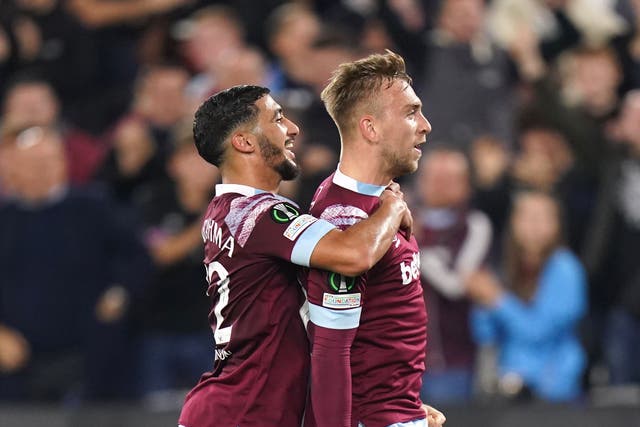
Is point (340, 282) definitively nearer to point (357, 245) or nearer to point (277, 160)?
point (357, 245)

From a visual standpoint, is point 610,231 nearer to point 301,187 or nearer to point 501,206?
point 501,206

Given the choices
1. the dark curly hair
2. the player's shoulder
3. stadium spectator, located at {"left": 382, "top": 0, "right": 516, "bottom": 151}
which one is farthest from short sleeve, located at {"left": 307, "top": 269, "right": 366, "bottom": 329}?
stadium spectator, located at {"left": 382, "top": 0, "right": 516, "bottom": 151}

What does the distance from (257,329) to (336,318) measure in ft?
1.08

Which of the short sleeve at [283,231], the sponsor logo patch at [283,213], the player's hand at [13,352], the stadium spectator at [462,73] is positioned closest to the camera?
the short sleeve at [283,231]

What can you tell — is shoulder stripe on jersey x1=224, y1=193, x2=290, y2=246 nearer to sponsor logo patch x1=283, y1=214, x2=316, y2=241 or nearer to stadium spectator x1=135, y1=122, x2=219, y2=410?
sponsor logo patch x1=283, y1=214, x2=316, y2=241

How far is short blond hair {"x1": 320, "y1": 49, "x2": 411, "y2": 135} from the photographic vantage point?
4.09 metres

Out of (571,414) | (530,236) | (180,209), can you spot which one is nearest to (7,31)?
(180,209)

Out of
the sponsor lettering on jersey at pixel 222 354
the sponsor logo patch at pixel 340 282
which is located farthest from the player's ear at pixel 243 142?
the sponsor lettering on jersey at pixel 222 354

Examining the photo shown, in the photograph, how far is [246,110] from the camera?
4207 mm

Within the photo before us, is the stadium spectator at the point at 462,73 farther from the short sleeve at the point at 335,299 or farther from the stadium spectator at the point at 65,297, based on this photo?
the short sleeve at the point at 335,299

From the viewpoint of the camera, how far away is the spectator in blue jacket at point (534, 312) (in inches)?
303

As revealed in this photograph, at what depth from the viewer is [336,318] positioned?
3861 millimetres

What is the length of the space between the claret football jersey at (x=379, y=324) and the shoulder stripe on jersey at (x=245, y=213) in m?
0.17

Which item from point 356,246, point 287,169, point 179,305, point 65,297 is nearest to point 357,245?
point 356,246
